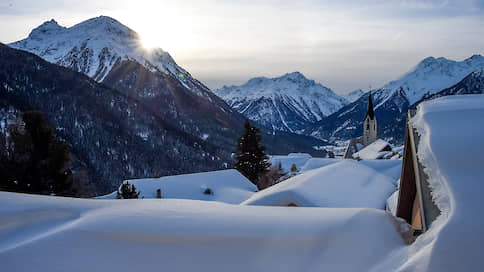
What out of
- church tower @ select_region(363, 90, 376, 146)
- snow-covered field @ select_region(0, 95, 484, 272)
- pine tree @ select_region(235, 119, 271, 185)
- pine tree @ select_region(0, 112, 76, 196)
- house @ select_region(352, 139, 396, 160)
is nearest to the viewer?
snow-covered field @ select_region(0, 95, 484, 272)

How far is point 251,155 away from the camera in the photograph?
35.7 metres

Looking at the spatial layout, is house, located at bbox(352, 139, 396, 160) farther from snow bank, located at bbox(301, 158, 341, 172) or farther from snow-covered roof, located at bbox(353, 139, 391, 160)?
snow bank, located at bbox(301, 158, 341, 172)

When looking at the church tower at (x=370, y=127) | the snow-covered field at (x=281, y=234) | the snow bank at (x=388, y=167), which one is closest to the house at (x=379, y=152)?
the church tower at (x=370, y=127)

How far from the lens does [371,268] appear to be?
2.74 m

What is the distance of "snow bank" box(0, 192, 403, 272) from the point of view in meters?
2.91

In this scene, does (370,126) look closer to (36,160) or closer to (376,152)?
(376,152)

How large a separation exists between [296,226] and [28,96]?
135565 millimetres

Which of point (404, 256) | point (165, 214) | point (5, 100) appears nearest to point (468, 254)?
point (404, 256)

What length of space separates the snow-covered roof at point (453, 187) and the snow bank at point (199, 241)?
606 mm

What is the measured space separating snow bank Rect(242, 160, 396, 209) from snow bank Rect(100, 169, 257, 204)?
29.7 ft

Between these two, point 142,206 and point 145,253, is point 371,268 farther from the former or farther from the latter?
point 142,206

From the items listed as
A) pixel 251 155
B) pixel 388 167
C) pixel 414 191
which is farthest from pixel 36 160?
pixel 388 167

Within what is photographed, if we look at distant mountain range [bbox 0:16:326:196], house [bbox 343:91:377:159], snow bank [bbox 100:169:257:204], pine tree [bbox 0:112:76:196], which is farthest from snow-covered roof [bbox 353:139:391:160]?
distant mountain range [bbox 0:16:326:196]

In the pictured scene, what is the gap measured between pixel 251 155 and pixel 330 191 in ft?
74.9
